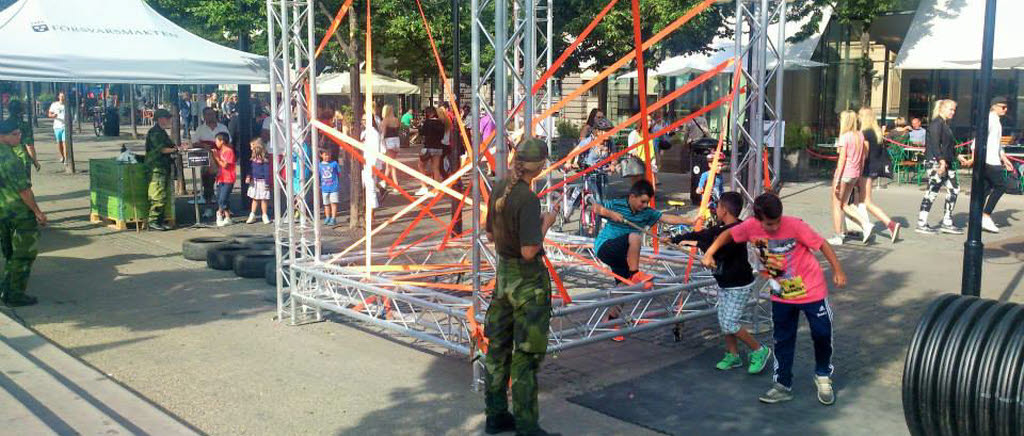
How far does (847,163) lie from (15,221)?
31.6 ft

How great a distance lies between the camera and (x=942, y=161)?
13344mm

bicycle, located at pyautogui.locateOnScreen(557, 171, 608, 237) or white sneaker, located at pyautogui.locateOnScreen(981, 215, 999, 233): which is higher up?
bicycle, located at pyautogui.locateOnScreen(557, 171, 608, 237)

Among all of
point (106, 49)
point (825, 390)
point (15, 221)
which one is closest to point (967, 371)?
point (825, 390)

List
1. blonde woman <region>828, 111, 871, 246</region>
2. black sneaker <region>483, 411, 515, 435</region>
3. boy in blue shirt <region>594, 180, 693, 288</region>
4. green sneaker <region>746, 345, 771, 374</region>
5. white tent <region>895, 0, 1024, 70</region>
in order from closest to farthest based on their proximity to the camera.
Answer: black sneaker <region>483, 411, 515, 435</region> < green sneaker <region>746, 345, 771, 374</region> < boy in blue shirt <region>594, 180, 693, 288</region> < blonde woman <region>828, 111, 871, 246</region> < white tent <region>895, 0, 1024, 70</region>

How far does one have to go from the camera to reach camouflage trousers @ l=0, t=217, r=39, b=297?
9.02 meters

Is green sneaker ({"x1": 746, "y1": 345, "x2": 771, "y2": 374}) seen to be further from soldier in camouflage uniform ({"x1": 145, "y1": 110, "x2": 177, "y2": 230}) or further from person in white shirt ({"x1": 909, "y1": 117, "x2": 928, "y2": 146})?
person in white shirt ({"x1": 909, "y1": 117, "x2": 928, "y2": 146})

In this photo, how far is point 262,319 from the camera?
28.8 feet

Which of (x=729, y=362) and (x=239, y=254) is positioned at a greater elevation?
(x=239, y=254)

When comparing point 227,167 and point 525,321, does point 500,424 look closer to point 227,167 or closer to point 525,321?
point 525,321

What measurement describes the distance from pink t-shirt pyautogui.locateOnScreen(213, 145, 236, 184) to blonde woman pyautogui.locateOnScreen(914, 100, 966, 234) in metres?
10.2

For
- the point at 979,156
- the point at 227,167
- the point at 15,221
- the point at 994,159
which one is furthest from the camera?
the point at 227,167

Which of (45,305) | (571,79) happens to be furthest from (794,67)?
(45,305)

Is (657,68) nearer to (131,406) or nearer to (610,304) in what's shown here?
(610,304)

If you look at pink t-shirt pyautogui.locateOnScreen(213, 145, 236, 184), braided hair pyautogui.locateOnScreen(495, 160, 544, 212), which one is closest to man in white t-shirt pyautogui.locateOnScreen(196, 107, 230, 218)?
pink t-shirt pyautogui.locateOnScreen(213, 145, 236, 184)
